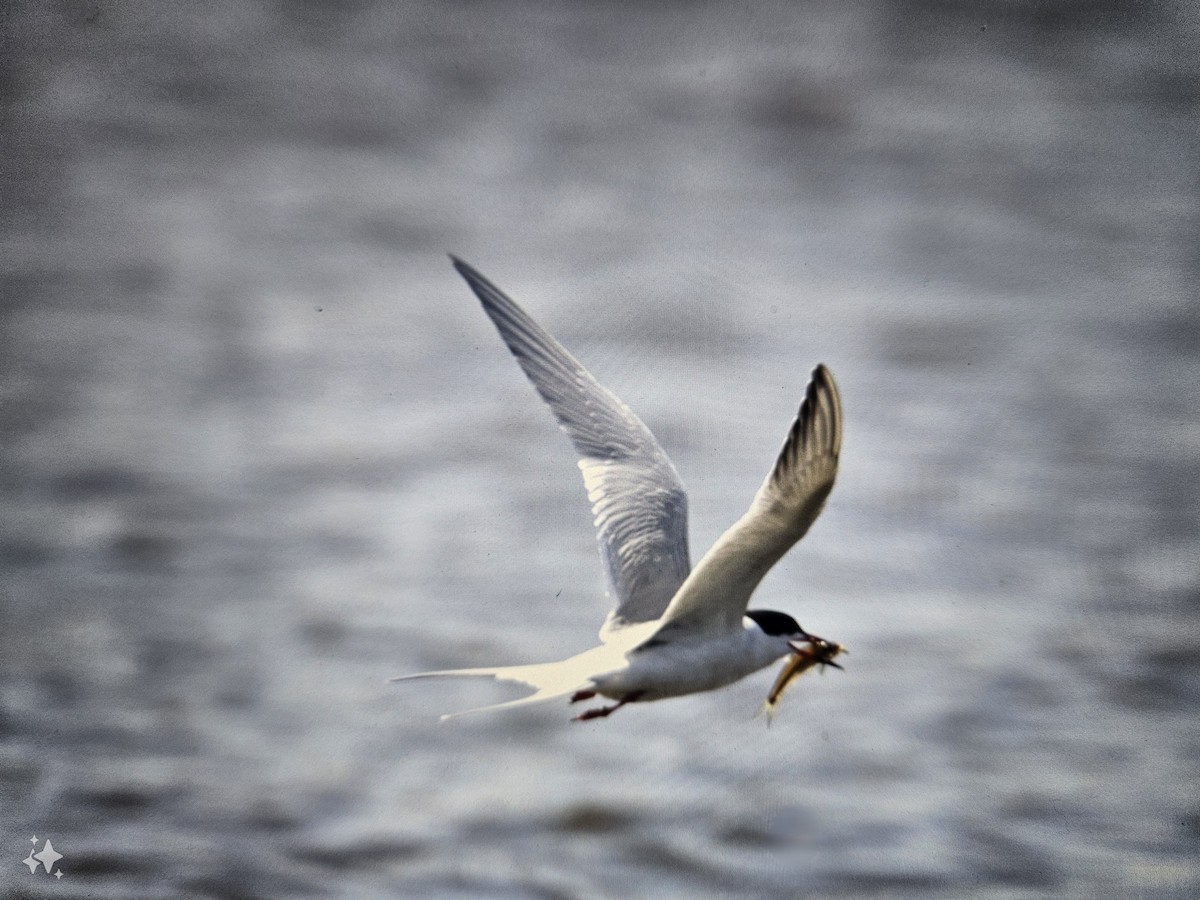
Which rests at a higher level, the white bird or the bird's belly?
the white bird

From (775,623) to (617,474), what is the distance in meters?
0.84

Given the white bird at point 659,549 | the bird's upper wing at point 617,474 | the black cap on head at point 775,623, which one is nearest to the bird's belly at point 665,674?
the white bird at point 659,549

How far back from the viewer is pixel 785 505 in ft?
13.5

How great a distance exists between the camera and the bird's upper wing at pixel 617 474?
5.18 meters

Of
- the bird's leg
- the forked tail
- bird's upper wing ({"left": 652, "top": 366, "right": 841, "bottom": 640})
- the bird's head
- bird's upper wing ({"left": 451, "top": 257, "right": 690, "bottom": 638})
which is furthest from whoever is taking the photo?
bird's upper wing ({"left": 451, "top": 257, "right": 690, "bottom": 638})

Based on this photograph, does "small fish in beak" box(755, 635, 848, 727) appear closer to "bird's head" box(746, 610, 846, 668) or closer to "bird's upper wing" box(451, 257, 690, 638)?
"bird's head" box(746, 610, 846, 668)

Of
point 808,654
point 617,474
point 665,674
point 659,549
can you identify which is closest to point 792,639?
point 808,654

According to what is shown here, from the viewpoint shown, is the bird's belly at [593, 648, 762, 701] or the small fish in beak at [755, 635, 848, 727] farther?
the small fish in beak at [755, 635, 848, 727]

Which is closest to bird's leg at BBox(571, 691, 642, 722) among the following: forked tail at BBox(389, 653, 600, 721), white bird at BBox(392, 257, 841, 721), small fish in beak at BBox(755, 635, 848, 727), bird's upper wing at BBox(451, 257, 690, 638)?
white bird at BBox(392, 257, 841, 721)

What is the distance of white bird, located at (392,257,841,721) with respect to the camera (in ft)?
13.4

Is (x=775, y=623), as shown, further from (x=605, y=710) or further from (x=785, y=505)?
(x=785, y=505)

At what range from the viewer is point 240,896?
6.86m

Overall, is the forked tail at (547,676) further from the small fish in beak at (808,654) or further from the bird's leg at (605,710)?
the small fish in beak at (808,654)

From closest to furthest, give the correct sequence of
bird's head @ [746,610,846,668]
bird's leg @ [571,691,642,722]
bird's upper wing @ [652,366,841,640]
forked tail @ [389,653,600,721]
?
bird's upper wing @ [652,366,841,640] → forked tail @ [389,653,600,721] → bird's leg @ [571,691,642,722] → bird's head @ [746,610,846,668]
